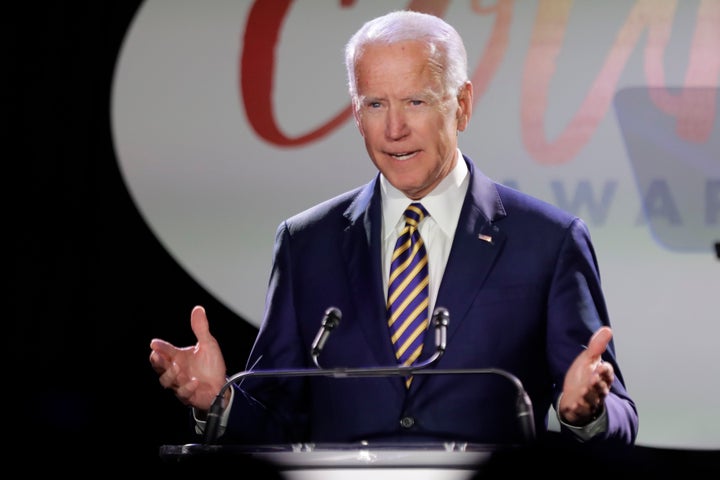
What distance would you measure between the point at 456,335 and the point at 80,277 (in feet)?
5.96

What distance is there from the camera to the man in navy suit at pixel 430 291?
92.9 inches

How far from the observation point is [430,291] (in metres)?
2.46

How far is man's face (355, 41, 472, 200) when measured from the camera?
8.09 ft

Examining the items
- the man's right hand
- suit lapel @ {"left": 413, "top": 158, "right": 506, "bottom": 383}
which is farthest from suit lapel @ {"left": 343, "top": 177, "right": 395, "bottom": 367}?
the man's right hand

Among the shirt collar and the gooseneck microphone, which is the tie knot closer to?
the shirt collar

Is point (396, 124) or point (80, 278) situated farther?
point (80, 278)

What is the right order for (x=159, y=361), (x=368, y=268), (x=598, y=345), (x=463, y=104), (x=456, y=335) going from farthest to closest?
(x=463, y=104) < (x=368, y=268) < (x=456, y=335) < (x=159, y=361) < (x=598, y=345)

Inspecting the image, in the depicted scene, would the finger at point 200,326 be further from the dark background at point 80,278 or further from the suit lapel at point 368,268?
the dark background at point 80,278

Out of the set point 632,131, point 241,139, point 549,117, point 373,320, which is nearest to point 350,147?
point 241,139

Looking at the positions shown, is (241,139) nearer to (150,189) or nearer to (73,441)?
(150,189)

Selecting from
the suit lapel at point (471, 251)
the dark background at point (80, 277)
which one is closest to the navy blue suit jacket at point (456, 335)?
the suit lapel at point (471, 251)

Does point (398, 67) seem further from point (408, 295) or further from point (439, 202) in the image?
point (408, 295)

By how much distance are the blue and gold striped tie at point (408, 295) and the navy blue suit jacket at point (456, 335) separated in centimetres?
3

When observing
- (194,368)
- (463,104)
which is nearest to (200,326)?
(194,368)
